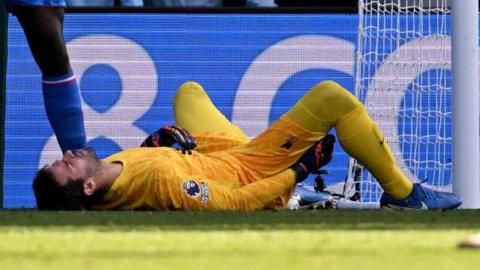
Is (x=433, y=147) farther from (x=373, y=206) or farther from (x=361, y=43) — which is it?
(x=373, y=206)

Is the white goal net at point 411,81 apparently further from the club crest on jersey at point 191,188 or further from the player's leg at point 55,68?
the club crest on jersey at point 191,188

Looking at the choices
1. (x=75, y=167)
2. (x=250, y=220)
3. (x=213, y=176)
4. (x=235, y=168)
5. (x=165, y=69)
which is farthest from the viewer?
(x=165, y=69)

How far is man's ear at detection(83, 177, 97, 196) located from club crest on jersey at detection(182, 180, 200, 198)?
0.34 metres

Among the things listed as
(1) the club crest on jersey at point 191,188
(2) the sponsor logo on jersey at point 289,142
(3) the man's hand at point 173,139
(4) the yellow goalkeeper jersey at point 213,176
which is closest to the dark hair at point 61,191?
(4) the yellow goalkeeper jersey at point 213,176

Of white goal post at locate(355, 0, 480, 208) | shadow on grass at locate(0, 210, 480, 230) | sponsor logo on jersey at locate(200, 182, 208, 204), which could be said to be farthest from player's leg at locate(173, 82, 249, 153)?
white goal post at locate(355, 0, 480, 208)

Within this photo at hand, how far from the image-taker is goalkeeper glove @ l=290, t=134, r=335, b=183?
18.9 ft

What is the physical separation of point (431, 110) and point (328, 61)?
0.62m

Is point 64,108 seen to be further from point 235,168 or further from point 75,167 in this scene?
point 235,168

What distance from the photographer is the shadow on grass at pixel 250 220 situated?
4438 mm

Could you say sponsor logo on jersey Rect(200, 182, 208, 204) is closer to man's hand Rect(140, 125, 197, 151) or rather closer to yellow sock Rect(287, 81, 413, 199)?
man's hand Rect(140, 125, 197, 151)

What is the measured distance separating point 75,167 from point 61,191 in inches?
4.1

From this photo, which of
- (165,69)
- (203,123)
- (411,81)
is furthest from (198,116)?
(411,81)

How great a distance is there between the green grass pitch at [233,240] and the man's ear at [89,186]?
22 centimetres

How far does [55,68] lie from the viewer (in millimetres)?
6004
